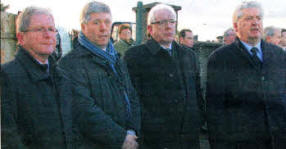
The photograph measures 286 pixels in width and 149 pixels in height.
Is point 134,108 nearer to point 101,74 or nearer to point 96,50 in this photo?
point 101,74

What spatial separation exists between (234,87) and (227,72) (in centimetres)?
14

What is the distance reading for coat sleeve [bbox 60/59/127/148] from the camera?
7.20 feet

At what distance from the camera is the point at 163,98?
2730 millimetres

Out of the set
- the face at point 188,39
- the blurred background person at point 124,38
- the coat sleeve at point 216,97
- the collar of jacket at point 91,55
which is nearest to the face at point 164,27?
the coat sleeve at point 216,97

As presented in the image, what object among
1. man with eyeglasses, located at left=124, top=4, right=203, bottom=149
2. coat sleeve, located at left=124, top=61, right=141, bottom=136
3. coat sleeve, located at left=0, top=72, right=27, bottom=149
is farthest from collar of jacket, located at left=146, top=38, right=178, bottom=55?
coat sleeve, located at left=0, top=72, right=27, bottom=149

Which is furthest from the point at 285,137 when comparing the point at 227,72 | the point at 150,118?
the point at 150,118

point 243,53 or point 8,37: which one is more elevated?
point 8,37

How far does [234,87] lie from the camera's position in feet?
8.63

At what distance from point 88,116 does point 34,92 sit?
0.44 meters

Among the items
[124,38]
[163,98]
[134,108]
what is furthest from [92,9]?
[124,38]

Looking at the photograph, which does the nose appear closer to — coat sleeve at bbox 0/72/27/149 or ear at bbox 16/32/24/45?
ear at bbox 16/32/24/45

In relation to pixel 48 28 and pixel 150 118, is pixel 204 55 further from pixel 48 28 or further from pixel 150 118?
pixel 48 28

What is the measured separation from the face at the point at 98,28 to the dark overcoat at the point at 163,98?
489mm

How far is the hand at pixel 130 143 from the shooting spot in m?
2.31
